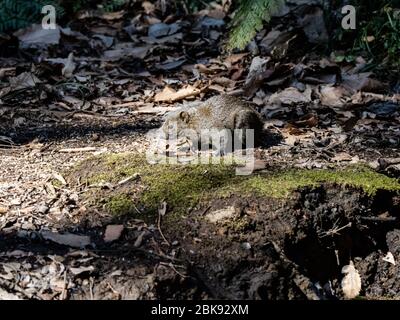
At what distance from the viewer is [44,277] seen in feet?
9.46

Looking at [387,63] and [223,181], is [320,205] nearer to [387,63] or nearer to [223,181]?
[223,181]

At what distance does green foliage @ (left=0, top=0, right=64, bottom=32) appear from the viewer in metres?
7.11

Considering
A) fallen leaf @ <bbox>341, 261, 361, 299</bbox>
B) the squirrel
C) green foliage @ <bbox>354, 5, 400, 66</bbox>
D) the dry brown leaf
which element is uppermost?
green foliage @ <bbox>354, 5, 400, 66</bbox>

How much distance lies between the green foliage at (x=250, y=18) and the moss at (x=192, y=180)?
1.71 m

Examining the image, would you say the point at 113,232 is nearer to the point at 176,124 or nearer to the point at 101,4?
the point at 176,124

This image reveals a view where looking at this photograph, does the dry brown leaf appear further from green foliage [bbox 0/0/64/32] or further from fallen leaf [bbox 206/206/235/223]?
green foliage [bbox 0/0/64/32]

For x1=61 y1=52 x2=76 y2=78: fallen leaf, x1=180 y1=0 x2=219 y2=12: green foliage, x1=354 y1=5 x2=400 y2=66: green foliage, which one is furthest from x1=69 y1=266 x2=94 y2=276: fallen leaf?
x1=180 y1=0 x2=219 y2=12: green foliage

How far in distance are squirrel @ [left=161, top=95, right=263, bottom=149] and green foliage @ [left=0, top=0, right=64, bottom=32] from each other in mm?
3371

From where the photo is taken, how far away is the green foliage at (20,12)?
7105mm

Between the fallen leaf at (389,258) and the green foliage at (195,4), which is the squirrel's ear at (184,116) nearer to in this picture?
the fallen leaf at (389,258)

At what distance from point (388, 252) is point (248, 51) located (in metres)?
3.13

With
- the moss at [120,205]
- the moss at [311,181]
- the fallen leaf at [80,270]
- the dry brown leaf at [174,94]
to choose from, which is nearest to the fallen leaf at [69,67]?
the dry brown leaf at [174,94]

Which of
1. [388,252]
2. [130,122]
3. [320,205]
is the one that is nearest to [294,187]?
[320,205]

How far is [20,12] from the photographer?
23.6 feet
